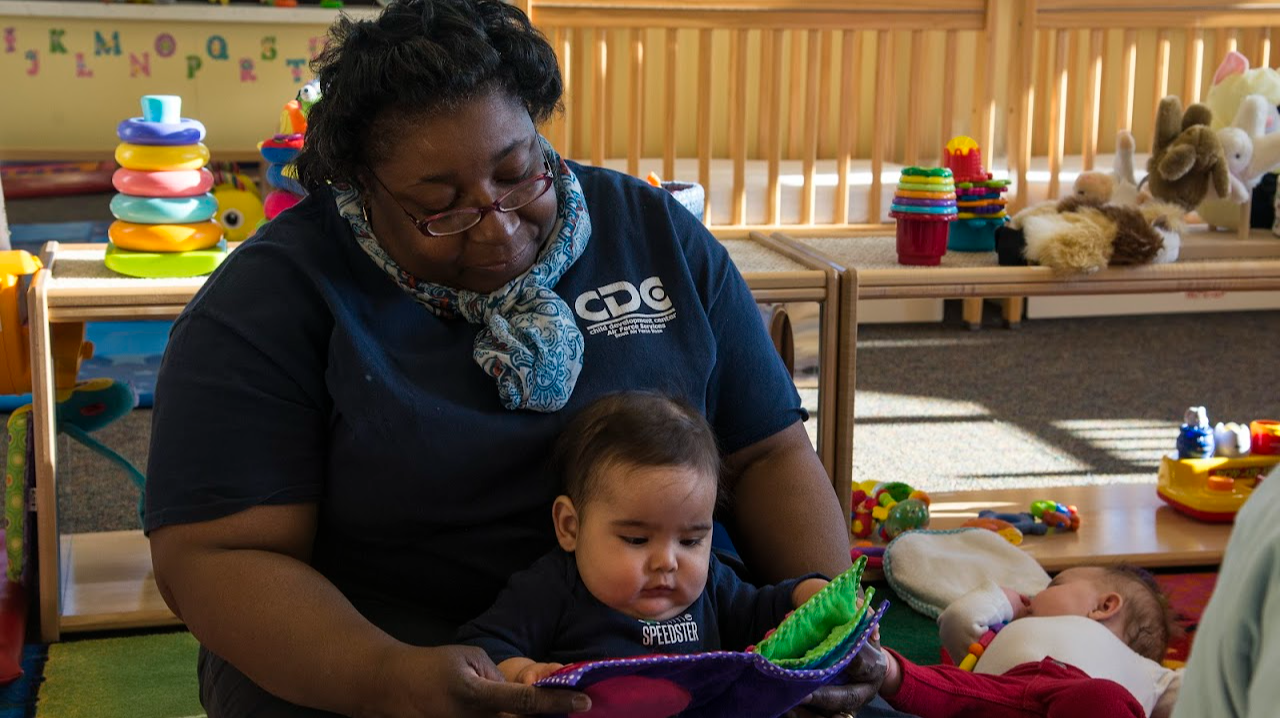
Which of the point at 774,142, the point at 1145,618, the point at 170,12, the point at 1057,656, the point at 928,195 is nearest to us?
the point at 1057,656

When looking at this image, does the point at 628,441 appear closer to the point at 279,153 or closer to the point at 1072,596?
the point at 1072,596

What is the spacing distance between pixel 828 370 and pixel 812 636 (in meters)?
1.19

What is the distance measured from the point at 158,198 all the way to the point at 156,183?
1.1 inches

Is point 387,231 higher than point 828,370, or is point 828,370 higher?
point 387,231

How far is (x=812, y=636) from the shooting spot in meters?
1.28

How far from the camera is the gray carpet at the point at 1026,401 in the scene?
321 centimetres

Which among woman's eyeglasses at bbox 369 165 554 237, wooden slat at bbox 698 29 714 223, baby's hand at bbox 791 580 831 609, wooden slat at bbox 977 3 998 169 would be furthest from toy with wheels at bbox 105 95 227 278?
wooden slat at bbox 977 3 998 169

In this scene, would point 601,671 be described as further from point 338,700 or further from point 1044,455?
point 1044,455

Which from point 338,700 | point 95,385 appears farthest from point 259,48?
point 338,700

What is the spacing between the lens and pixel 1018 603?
2.19m

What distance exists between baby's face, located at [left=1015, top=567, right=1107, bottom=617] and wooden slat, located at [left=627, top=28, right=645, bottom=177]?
1302 millimetres

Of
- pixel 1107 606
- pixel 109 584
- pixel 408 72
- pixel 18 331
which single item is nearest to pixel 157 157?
pixel 18 331

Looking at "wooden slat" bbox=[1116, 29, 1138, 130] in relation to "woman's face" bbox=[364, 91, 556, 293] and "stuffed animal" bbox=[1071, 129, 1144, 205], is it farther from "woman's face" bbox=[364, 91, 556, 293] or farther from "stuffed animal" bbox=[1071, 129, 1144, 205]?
"woman's face" bbox=[364, 91, 556, 293]

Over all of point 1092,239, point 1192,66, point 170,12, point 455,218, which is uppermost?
point 170,12
